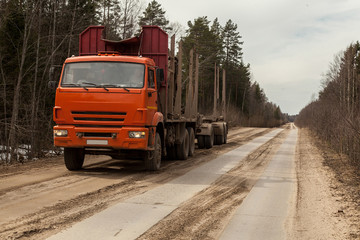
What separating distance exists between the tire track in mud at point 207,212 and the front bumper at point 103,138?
2.07 m

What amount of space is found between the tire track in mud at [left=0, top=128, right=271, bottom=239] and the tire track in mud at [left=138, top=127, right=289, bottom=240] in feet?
3.81

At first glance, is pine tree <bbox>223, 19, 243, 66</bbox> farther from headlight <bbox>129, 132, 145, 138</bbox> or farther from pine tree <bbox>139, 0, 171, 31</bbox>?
headlight <bbox>129, 132, 145, 138</bbox>

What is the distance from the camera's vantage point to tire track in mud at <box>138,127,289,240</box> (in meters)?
4.62

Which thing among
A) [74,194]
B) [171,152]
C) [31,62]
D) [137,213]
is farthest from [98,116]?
[31,62]

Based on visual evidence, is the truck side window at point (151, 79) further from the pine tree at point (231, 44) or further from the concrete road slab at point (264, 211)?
the pine tree at point (231, 44)

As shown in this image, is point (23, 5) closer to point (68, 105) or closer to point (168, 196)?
point (68, 105)

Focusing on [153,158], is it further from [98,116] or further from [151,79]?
[151,79]

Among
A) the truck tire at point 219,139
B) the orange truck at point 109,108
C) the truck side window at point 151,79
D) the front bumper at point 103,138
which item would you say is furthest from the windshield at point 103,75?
the truck tire at point 219,139

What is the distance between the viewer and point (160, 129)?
33.5 ft

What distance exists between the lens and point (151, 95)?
9070mm

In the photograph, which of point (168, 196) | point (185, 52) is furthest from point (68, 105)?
point (185, 52)

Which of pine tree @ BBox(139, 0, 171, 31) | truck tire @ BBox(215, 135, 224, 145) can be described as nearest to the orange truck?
truck tire @ BBox(215, 135, 224, 145)

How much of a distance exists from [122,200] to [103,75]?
3554 mm

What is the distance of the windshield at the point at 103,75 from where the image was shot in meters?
8.72
